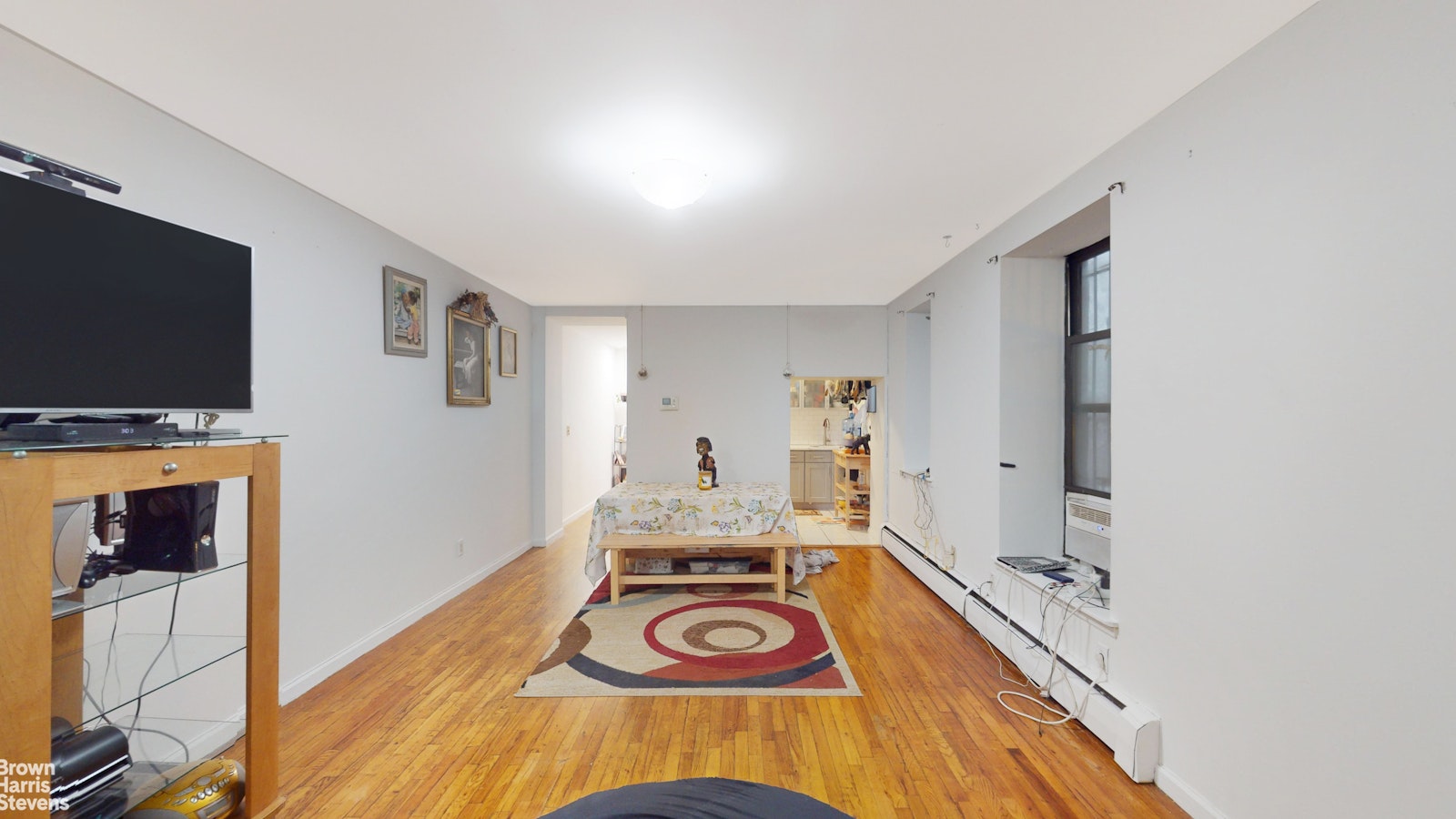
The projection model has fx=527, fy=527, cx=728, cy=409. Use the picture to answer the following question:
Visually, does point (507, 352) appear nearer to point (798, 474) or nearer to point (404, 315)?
point (404, 315)

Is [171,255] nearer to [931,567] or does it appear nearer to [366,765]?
[366,765]

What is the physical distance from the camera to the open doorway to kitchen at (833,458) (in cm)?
625

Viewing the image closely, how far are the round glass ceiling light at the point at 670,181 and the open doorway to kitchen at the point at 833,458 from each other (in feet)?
11.7

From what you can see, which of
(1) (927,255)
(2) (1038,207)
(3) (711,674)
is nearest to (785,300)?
(1) (927,255)

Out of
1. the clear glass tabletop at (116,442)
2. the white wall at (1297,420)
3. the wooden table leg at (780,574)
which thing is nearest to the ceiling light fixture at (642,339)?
the wooden table leg at (780,574)

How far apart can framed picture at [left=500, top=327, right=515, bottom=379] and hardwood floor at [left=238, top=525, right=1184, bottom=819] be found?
8.09 ft

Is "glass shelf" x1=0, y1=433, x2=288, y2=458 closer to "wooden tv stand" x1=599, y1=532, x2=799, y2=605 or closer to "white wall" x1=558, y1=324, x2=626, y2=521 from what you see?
"wooden tv stand" x1=599, y1=532, x2=799, y2=605

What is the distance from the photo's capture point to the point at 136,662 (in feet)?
5.11

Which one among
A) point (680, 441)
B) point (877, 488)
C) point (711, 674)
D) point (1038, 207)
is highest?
point (1038, 207)

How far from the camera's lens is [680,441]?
5660mm

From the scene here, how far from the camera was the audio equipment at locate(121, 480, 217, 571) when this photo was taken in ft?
5.07

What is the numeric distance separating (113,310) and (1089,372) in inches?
157

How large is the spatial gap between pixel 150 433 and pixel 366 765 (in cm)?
153

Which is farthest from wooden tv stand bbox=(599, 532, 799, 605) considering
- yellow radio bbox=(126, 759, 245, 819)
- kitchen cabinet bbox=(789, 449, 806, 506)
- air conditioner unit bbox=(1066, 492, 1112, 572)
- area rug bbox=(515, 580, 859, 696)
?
kitchen cabinet bbox=(789, 449, 806, 506)
